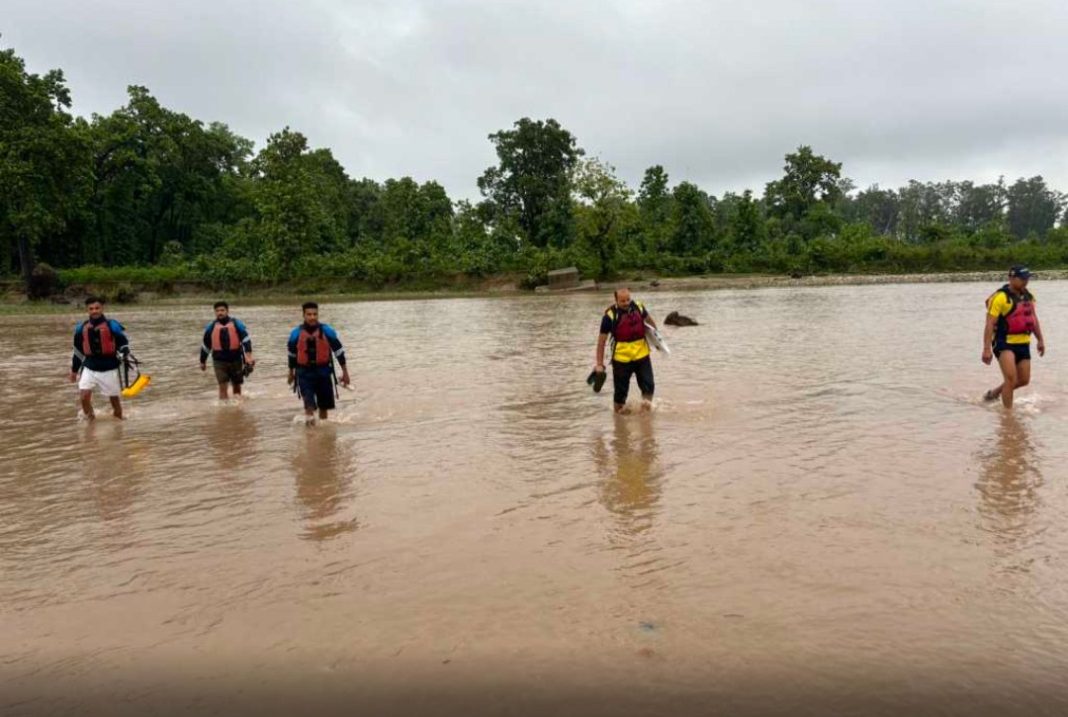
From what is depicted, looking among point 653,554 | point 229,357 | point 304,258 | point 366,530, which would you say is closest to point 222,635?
point 366,530

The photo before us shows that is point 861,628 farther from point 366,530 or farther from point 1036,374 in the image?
point 1036,374

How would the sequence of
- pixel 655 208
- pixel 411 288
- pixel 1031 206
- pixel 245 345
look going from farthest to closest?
pixel 1031 206 < pixel 655 208 < pixel 411 288 < pixel 245 345

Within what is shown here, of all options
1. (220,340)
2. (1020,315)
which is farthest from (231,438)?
(1020,315)

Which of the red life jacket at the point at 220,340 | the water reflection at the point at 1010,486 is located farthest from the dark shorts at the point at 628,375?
the red life jacket at the point at 220,340

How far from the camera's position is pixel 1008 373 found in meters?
9.91

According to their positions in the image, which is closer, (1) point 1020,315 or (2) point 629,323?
(1) point 1020,315

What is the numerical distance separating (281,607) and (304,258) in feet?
194

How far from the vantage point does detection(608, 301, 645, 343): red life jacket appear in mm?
10383

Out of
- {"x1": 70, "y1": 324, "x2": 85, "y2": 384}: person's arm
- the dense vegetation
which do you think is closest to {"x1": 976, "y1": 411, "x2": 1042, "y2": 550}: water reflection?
{"x1": 70, "y1": 324, "x2": 85, "y2": 384}: person's arm

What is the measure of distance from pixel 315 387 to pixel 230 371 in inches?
115

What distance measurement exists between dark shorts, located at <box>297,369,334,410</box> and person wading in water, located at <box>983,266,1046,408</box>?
342 inches

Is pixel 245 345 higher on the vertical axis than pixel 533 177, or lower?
lower

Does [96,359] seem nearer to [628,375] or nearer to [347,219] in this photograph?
[628,375]

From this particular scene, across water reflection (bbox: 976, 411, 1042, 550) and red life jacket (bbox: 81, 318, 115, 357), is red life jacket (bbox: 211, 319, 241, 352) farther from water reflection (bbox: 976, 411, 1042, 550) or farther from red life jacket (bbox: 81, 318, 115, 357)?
water reflection (bbox: 976, 411, 1042, 550)
